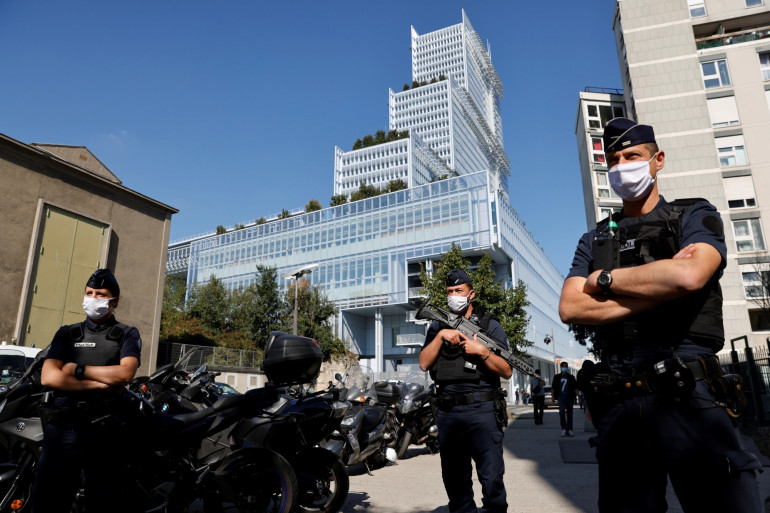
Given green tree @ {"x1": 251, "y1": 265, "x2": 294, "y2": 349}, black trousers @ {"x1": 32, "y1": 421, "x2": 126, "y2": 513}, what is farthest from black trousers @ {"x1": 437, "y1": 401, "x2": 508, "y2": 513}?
green tree @ {"x1": 251, "y1": 265, "x2": 294, "y2": 349}

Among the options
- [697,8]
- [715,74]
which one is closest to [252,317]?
[715,74]

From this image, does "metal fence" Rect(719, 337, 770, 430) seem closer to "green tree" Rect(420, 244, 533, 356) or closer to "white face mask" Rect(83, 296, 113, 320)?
"white face mask" Rect(83, 296, 113, 320)

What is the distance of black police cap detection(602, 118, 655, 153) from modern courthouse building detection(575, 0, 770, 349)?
32175 mm

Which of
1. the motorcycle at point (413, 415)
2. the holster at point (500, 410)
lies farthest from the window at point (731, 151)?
the holster at point (500, 410)

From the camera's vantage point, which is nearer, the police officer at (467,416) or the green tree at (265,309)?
the police officer at (467,416)

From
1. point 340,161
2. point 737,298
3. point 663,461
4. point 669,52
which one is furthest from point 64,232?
point 340,161

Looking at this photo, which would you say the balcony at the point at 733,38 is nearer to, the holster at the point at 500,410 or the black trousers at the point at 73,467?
the holster at the point at 500,410

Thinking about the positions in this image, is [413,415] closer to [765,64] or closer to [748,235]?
[748,235]

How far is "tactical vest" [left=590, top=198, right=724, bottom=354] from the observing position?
1.82 meters

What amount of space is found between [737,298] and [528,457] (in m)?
29.8

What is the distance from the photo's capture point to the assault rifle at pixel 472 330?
3.74 meters

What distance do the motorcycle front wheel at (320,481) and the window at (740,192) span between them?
3750 centimetres

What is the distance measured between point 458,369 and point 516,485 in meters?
3.60

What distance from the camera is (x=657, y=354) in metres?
1.84
